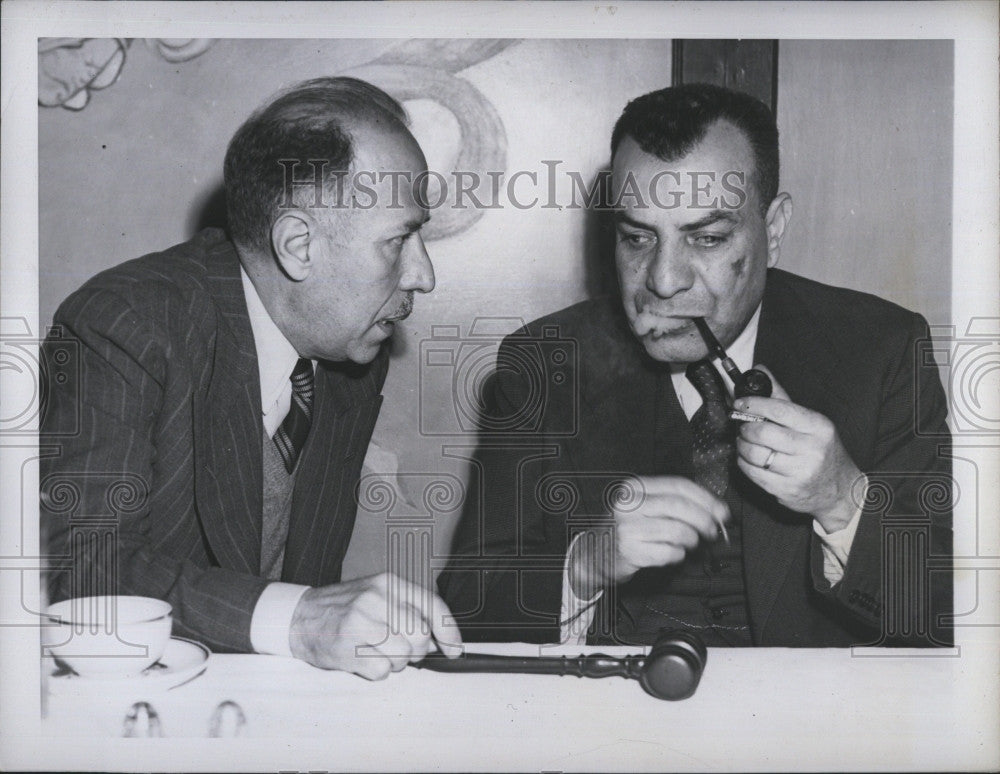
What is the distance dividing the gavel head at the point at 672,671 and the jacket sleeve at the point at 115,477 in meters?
0.41

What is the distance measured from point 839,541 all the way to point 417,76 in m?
0.71

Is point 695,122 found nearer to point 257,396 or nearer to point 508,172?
point 508,172

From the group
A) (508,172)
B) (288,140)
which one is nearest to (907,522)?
(508,172)

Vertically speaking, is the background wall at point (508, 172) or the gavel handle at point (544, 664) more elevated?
the background wall at point (508, 172)

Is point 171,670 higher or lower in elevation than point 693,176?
lower

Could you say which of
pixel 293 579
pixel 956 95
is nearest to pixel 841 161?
pixel 956 95

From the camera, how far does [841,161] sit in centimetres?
109

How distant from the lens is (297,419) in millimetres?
1096

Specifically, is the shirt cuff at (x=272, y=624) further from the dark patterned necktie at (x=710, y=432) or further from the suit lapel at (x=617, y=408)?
the dark patterned necktie at (x=710, y=432)

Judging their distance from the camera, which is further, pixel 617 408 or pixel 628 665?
pixel 617 408

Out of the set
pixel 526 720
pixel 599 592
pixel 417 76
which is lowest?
pixel 526 720

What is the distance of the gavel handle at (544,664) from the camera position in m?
0.98

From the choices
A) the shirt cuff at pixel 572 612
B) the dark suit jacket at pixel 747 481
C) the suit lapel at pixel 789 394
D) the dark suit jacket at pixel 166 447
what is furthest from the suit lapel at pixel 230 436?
the suit lapel at pixel 789 394

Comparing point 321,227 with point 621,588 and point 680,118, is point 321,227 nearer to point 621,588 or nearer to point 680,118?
point 680,118
